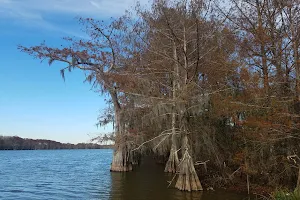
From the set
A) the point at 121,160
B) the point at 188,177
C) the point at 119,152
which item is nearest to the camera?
the point at 188,177

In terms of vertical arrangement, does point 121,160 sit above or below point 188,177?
above

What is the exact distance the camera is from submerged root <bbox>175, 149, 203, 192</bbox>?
1123 centimetres

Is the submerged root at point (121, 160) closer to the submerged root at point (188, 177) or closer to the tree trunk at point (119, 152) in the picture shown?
the tree trunk at point (119, 152)

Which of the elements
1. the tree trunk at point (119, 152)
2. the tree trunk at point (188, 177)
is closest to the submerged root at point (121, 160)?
the tree trunk at point (119, 152)

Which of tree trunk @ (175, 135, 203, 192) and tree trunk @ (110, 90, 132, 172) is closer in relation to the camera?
tree trunk @ (175, 135, 203, 192)

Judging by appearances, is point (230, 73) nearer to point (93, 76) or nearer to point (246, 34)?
point (246, 34)

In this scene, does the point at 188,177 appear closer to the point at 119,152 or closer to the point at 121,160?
the point at 119,152

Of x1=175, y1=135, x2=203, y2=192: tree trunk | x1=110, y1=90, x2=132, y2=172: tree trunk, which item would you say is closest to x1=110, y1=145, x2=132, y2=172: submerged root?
x1=110, y1=90, x2=132, y2=172: tree trunk

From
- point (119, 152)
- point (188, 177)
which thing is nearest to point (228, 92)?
point (188, 177)

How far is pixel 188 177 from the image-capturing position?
444 inches

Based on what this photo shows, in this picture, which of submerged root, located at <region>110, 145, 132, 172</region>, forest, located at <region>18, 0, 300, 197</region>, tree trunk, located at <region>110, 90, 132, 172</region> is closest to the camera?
forest, located at <region>18, 0, 300, 197</region>

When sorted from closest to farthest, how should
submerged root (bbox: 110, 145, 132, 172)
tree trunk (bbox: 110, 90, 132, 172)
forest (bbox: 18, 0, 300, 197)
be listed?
forest (bbox: 18, 0, 300, 197), tree trunk (bbox: 110, 90, 132, 172), submerged root (bbox: 110, 145, 132, 172)

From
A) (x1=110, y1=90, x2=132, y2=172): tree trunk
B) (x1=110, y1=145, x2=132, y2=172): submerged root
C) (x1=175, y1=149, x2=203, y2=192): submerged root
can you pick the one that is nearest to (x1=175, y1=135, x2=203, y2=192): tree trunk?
(x1=175, y1=149, x2=203, y2=192): submerged root

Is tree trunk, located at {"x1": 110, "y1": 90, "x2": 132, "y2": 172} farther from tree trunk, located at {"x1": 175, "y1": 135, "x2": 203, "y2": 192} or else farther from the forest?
tree trunk, located at {"x1": 175, "y1": 135, "x2": 203, "y2": 192}
